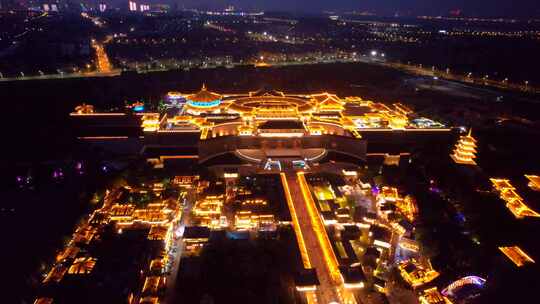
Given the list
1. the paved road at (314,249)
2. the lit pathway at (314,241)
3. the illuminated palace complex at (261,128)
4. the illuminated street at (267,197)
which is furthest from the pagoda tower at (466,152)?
the paved road at (314,249)

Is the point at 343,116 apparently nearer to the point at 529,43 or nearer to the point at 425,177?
the point at 425,177

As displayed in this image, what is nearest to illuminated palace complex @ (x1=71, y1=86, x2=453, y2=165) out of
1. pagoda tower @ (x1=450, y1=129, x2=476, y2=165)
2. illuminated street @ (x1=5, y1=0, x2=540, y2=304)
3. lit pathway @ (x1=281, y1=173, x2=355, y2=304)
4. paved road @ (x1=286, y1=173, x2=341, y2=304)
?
illuminated street @ (x1=5, y1=0, x2=540, y2=304)

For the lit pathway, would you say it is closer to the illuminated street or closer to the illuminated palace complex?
the illuminated street

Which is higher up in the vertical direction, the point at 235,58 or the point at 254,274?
the point at 235,58

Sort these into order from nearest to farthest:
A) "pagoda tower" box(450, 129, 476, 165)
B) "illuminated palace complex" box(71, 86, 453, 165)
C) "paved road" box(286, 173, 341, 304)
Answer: "paved road" box(286, 173, 341, 304) → "pagoda tower" box(450, 129, 476, 165) → "illuminated palace complex" box(71, 86, 453, 165)

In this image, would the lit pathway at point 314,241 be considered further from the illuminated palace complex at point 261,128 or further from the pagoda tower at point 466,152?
the pagoda tower at point 466,152

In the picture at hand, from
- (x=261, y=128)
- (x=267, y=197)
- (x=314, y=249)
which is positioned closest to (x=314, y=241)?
(x=314, y=249)


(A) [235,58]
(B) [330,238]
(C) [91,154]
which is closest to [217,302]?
(B) [330,238]
